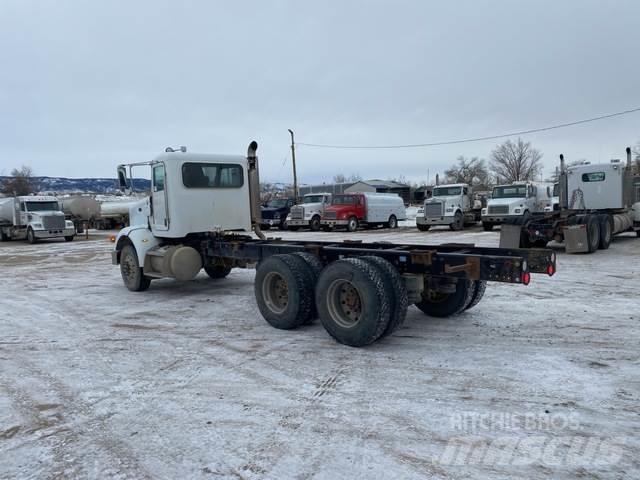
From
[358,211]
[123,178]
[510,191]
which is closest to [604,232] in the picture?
[510,191]

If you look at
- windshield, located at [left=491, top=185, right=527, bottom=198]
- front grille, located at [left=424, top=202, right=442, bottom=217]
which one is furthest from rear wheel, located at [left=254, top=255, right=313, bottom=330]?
front grille, located at [left=424, top=202, right=442, bottom=217]

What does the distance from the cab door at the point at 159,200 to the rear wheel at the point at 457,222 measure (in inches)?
745

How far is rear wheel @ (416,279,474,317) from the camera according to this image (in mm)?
6785

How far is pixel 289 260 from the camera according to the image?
6598mm

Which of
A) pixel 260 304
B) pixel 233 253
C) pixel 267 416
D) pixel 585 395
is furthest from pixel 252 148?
pixel 585 395

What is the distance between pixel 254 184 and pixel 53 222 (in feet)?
68.1

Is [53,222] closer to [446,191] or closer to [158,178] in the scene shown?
[158,178]

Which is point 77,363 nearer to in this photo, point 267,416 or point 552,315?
point 267,416

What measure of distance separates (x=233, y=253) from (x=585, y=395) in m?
5.66

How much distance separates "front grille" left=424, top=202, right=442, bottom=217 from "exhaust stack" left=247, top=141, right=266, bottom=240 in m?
17.5

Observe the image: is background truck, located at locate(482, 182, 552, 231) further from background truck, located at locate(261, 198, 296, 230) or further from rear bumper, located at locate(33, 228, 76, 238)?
rear bumper, located at locate(33, 228, 76, 238)

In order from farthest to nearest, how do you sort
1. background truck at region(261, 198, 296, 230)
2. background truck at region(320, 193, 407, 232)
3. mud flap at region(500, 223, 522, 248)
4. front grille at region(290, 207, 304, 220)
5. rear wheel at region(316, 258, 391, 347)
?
1. background truck at region(261, 198, 296, 230)
2. front grille at region(290, 207, 304, 220)
3. background truck at region(320, 193, 407, 232)
4. mud flap at region(500, 223, 522, 248)
5. rear wheel at region(316, 258, 391, 347)

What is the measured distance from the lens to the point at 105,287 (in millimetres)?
10812

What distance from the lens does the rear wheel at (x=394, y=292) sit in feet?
18.1
